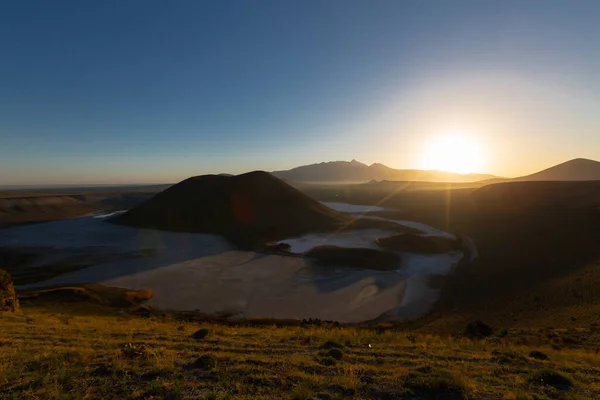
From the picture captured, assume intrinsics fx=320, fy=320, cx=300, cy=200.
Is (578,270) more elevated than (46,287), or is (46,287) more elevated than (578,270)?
(578,270)

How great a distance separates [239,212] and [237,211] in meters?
0.56

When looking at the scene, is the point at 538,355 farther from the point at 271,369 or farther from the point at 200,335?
the point at 200,335

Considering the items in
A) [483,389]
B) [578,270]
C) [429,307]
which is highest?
[483,389]

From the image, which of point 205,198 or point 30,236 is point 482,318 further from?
point 30,236

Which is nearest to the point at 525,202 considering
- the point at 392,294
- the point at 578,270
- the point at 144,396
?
the point at 578,270

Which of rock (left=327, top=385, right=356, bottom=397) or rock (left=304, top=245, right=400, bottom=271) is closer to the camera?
rock (left=327, top=385, right=356, bottom=397)

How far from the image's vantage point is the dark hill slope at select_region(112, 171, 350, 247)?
60.5m

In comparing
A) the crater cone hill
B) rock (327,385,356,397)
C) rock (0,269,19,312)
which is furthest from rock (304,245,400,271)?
rock (327,385,356,397)

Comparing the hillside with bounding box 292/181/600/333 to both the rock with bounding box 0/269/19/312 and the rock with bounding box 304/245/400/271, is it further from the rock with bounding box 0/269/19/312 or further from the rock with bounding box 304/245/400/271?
the rock with bounding box 0/269/19/312

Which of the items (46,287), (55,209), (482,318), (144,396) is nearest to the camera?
(144,396)

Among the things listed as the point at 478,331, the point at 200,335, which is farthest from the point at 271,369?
the point at 478,331

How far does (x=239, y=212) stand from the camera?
66.6 metres

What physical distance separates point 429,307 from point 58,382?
82.2ft

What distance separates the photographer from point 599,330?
51.6 ft
